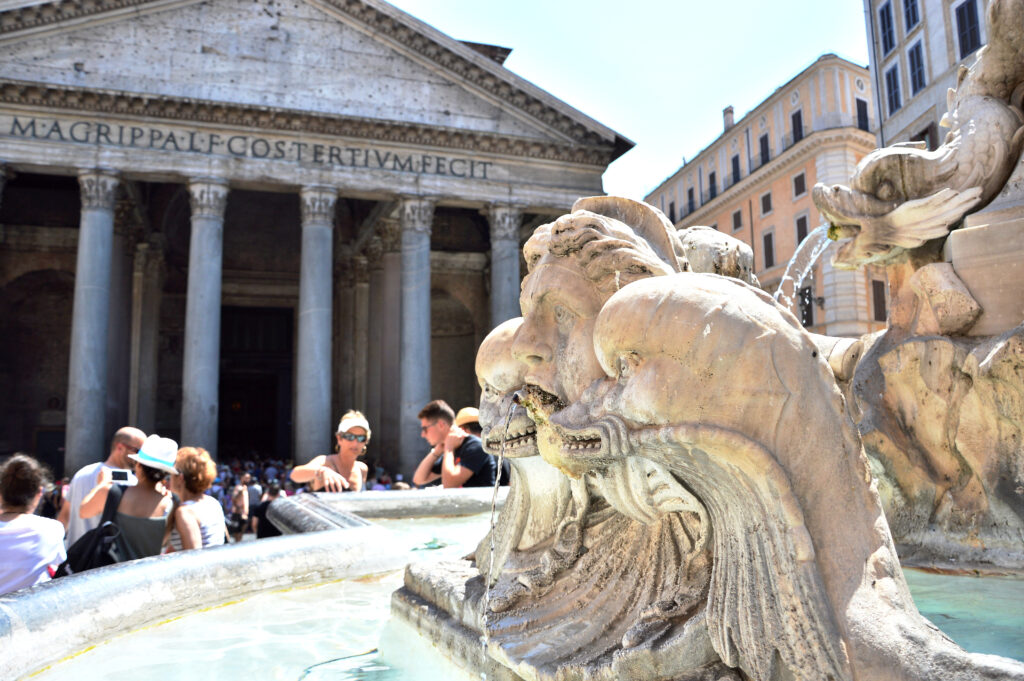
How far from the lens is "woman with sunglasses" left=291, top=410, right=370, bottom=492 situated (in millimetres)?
5262

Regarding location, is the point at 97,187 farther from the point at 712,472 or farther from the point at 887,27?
the point at 887,27

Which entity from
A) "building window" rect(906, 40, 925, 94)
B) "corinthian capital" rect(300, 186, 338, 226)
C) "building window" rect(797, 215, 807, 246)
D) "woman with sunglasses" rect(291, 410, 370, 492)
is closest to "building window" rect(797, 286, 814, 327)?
"building window" rect(797, 215, 807, 246)

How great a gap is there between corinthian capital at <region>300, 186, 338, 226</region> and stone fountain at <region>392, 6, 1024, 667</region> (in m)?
15.0

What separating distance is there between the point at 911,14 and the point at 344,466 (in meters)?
19.5

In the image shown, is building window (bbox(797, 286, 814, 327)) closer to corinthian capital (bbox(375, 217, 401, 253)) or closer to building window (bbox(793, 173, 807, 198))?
building window (bbox(793, 173, 807, 198))

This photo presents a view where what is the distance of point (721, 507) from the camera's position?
4.34 ft

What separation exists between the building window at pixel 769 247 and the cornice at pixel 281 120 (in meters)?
12.9

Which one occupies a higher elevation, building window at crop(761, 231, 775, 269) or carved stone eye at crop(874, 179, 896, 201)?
building window at crop(761, 231, 775, 269)

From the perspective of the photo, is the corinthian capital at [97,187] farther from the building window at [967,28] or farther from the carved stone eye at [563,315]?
the building window at [967,28]

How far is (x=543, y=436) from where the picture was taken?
4.91ft

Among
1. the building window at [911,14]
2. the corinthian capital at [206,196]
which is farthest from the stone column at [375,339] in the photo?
the building window at [911,14]

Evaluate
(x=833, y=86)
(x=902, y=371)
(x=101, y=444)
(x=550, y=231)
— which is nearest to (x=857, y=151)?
(x=833, y=86)

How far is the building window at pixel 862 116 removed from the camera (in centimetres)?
2805

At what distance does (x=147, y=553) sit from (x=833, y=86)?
29.8 m
